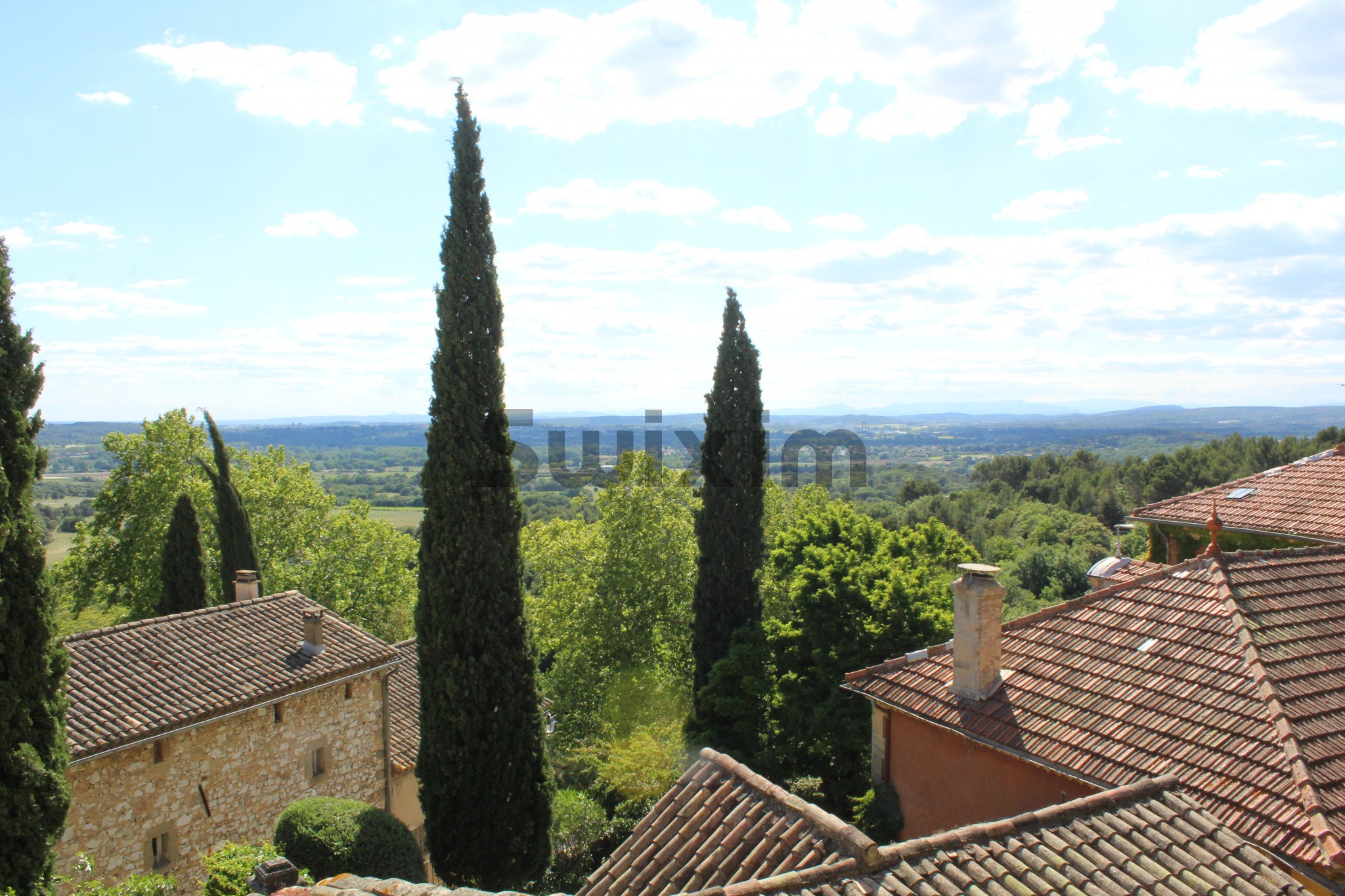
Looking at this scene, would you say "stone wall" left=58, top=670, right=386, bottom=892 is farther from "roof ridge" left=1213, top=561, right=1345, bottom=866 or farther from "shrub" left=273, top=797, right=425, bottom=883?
"roof ridge" left=1213, top=561, right=1345, bottom=866

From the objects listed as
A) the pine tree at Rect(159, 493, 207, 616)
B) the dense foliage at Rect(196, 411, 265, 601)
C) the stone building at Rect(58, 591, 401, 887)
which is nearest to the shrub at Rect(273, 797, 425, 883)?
the stone building at Rect(58, 591, 401, 887)

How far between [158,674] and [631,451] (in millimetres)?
12954

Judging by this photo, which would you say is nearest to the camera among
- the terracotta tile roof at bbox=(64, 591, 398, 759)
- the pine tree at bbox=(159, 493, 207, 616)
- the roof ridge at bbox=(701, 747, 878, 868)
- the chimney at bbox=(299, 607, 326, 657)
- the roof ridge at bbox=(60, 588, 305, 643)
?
the roof ridge at bbox=(701, 747, 878, 868)

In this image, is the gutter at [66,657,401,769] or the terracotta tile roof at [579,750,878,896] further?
the gutter at [66,657,401,769]

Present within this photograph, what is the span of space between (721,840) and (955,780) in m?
4.43

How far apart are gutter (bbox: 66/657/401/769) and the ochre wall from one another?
9666 millimetres

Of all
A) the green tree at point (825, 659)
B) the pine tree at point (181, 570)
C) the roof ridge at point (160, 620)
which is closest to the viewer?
the roof ridge at point (160, 620)

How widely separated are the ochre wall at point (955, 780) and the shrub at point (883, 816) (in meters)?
0.08

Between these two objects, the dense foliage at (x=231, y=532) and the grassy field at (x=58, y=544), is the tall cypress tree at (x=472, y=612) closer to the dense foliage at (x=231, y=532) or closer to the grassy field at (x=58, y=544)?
the dense foliage at (x=231, y=532)

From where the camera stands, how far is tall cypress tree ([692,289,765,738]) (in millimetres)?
19203

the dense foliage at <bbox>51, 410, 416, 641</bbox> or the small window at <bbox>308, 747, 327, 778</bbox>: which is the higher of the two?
the dense foliage at <bbox>51, 410, 416, 641</bbox>

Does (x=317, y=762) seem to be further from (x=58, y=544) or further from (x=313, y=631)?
(x=58, y=544)

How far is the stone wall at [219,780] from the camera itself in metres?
11.6

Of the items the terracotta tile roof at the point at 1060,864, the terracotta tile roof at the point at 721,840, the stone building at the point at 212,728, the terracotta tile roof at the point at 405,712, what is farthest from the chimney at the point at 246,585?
the terracotta tile roof at the point at 721,840
